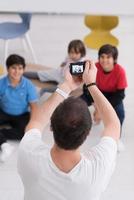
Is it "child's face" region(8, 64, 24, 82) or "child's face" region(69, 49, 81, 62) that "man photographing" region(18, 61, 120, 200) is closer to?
"child's face" region(8, 64, 24, 82)

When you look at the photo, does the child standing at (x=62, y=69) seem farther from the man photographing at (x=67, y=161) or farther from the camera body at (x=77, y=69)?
the man photographing at (x=67, y=161)

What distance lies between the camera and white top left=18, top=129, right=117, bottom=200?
1.24 meters

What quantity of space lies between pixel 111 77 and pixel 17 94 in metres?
Answer: 0.66

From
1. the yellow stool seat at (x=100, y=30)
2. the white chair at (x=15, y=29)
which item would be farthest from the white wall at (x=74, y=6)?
the yellow stool seat at (x=100, y=30)

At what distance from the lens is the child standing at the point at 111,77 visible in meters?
2.87

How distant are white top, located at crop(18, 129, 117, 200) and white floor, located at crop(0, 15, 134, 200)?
1.15m

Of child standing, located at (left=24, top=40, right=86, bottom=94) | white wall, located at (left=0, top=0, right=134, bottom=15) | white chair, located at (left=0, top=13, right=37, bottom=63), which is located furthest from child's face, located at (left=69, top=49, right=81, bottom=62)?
white wall, located at (left=0, top=0, right=134, bottom=15)

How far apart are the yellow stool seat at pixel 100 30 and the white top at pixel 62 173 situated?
9.54ft

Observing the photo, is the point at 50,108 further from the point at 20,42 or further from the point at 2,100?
the point at 20,42

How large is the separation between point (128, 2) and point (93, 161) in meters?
0.53

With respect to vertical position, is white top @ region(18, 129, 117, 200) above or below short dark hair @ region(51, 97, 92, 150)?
below

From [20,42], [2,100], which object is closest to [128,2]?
[2,100]

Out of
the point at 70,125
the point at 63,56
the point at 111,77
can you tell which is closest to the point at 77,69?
the point at 70,125

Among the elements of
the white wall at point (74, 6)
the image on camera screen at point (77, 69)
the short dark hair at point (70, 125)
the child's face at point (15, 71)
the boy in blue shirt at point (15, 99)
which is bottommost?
the boy in blue shirt at point (15, 99)
